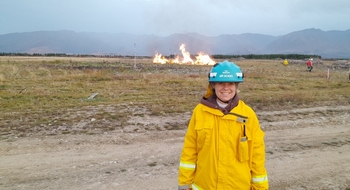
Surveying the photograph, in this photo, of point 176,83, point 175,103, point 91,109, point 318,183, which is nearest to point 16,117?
point 91,109

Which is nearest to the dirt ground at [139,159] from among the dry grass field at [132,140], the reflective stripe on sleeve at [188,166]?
the dry grass field at [132,140]

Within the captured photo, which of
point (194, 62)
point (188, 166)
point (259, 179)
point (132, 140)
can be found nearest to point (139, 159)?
point (132, 140)

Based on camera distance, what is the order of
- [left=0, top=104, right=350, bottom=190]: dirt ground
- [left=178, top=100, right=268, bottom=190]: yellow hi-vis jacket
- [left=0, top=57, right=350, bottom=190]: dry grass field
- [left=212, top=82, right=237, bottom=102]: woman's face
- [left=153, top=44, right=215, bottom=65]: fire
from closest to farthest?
[left=178, top=100, right=268, bottom=190]: yellow hi-vis jacket → [left=212, top=82, right=237, bottom=102]: woman's face → [left=0, top=104, right=350, bottom=190]: dirt ground → [left=0, top=57, right=350, bottom=190]: dry grass field → [left=153, top=44, right=215, bottom=65]: fire

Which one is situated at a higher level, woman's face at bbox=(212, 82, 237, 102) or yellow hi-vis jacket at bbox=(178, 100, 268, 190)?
woman's face at bbox=(212, 82, 237, 102)

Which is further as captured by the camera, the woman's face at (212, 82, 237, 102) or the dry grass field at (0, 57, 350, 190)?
the dry grass field at (0, 57, 350, 190)

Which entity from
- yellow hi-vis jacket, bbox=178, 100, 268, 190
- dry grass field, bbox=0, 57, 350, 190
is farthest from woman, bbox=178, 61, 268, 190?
dry grass field, bbox=0, 57, 350, 190

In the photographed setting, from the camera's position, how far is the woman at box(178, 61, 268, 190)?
2.43 metres

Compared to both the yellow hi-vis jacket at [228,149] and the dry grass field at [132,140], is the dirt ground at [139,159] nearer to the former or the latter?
the dry grass field at [132,140]

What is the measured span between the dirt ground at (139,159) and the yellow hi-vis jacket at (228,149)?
2.34 m

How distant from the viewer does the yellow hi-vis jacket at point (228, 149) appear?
95.7 inches

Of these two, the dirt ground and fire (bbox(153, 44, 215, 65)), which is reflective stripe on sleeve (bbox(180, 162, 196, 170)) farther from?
fire (bbox(153, 44, 215, 65))

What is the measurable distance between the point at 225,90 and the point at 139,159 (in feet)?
12.1

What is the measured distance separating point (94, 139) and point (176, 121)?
2.71m

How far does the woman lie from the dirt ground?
7.69 ft
